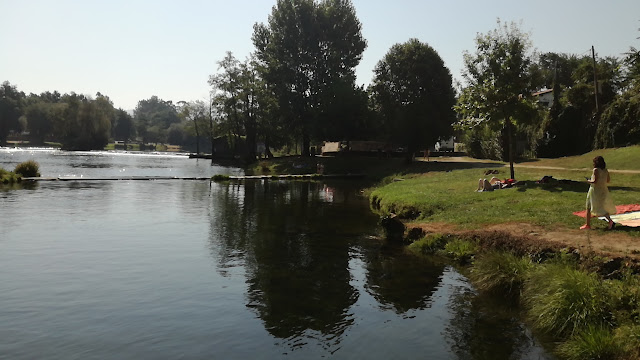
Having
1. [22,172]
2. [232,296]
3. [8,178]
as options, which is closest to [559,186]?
[232,296]

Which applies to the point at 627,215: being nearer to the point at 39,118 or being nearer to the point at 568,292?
the point at 568,292

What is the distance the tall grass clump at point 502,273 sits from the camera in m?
14.1

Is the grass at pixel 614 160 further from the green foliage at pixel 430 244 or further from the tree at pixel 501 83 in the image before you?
the green foliage at pixel 430 244

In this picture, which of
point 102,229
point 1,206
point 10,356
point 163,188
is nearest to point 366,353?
point 10,356

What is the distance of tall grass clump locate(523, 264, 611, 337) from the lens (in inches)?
413

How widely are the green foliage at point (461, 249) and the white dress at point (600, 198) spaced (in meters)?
4.23

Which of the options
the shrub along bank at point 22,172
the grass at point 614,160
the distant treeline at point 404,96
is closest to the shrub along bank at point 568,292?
the distant treeline at point 404,96

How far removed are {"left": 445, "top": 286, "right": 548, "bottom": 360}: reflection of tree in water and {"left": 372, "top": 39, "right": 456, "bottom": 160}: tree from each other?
52791mm

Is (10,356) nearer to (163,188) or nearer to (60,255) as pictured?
(60,255)

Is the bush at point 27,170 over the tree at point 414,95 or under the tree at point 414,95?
under

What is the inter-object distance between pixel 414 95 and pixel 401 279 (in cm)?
5910

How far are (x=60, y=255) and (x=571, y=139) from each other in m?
56.5

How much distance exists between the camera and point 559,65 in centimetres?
11312

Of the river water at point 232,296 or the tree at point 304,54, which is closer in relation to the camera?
the river water at point 232,296
